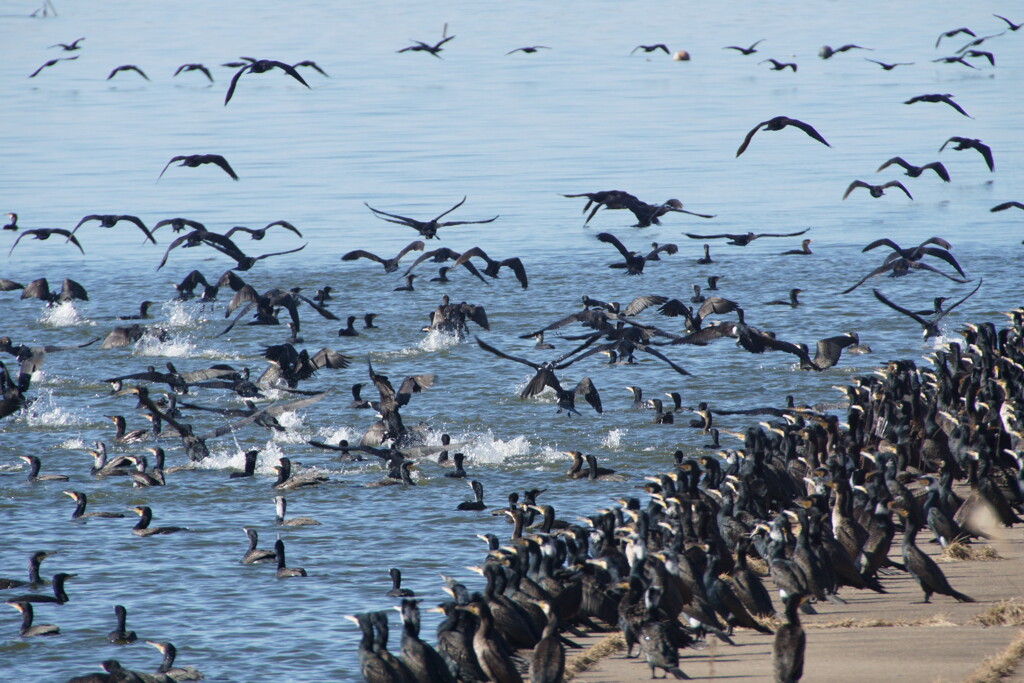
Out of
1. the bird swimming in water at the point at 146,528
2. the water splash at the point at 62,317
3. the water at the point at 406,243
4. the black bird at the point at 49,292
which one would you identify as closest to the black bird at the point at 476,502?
the water at the point at 406,243

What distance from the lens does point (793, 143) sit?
85750mm

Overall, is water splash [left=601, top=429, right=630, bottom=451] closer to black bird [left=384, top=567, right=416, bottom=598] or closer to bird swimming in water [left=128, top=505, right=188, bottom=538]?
bird swimming in water [left=128, top=505, right=188, bottom=538]

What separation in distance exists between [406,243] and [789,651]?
39.0 m

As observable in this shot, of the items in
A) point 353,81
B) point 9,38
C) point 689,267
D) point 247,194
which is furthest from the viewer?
point 9,38

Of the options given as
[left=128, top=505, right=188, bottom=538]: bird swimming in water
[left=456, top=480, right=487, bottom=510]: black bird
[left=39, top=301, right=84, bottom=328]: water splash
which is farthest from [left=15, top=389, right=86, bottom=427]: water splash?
[left=456, top=480, right=487, bottom=510]: black bird

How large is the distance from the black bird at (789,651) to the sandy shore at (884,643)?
0.78 metres

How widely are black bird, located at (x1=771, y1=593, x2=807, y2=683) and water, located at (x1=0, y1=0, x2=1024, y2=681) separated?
4530 mm

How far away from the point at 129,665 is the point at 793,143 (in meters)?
74.8

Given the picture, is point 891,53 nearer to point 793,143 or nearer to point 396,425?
point 793,143

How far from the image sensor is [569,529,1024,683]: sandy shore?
1333 centimetres

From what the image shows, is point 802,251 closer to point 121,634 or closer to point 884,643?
point 884,643

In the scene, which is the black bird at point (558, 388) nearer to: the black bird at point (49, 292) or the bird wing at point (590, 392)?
the bird wing at point (590, 392)

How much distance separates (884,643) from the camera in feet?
46.4

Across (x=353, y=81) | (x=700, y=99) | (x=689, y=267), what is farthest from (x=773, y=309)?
(x=353, y=81)
